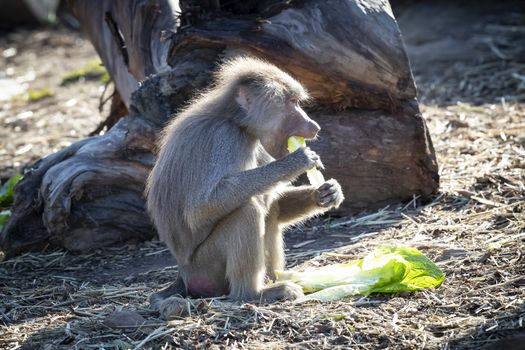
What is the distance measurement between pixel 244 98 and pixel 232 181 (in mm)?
635

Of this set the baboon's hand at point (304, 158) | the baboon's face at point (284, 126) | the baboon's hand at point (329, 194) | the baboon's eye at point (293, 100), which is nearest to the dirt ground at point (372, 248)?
the baboon's hand at point (329, 194)

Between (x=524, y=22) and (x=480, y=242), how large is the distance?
24.7 feet

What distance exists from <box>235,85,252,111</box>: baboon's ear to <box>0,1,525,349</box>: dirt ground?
1.34 meters

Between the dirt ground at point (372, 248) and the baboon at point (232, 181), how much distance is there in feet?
0.91

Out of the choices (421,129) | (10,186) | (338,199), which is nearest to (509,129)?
(421,129)

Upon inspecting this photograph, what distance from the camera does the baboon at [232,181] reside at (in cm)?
540

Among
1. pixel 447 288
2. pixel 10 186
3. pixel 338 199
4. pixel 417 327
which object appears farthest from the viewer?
pixel 10 186

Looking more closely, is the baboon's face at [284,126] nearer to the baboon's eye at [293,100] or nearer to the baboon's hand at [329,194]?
the baboon's eye at [293,100]

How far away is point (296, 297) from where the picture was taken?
5.44m

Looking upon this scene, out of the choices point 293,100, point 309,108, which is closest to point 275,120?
point 293,100

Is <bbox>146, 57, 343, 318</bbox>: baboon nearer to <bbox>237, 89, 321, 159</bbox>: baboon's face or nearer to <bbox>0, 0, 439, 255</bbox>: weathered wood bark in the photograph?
<bbox>237, 89, 321, 159</bbox>: baboon's face

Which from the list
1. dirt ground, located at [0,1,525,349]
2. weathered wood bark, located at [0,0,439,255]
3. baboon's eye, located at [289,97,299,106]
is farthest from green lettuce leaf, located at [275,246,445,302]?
weathered wood bark, located at [0,0,439,255]

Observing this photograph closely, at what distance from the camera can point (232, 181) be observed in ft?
17.5

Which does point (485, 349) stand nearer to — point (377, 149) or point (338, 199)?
point (338, 199)
